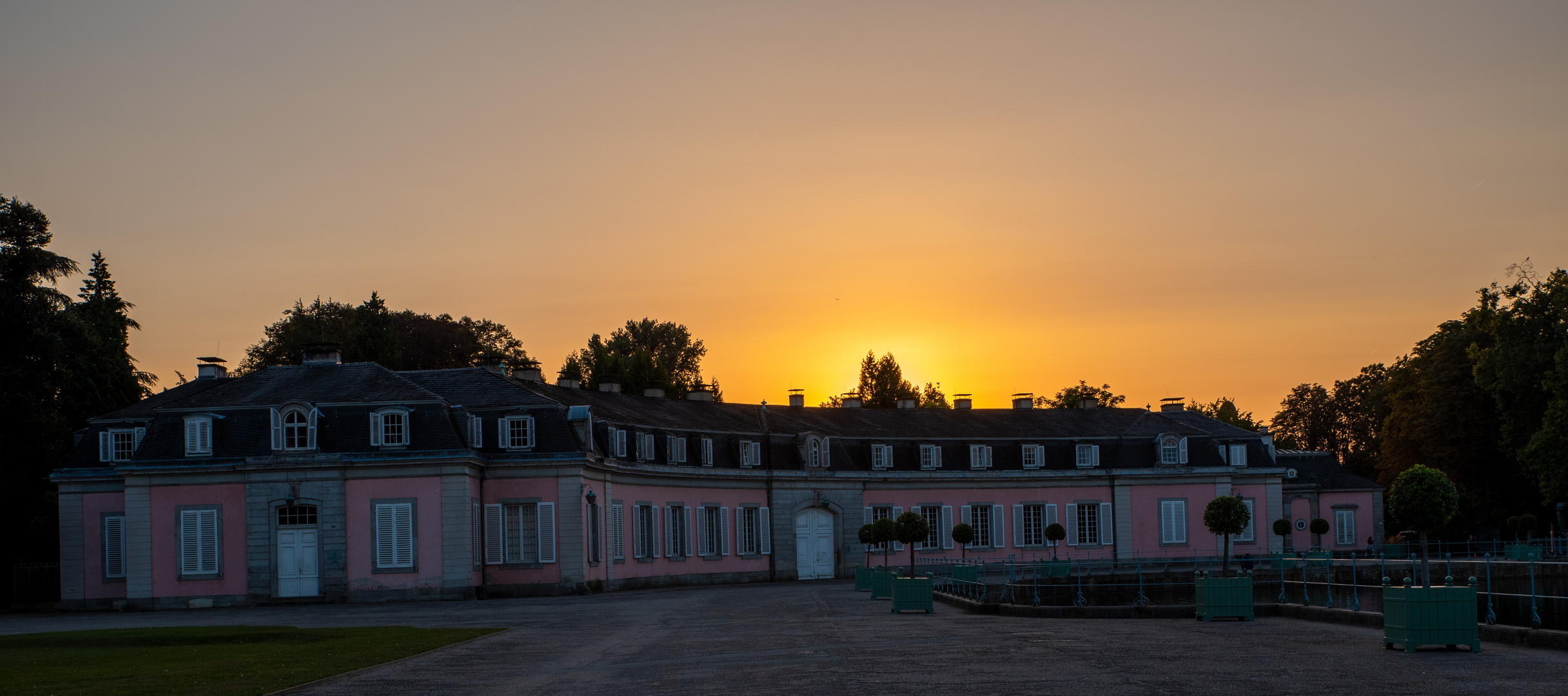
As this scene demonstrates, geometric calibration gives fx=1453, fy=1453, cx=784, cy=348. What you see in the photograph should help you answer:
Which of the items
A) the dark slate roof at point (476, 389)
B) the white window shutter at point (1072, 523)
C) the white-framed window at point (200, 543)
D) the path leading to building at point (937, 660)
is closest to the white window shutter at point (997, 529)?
the white window shutter at point (1072, 523)

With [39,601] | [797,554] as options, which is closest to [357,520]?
[39,601]

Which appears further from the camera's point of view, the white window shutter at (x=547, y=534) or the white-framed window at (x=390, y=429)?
the white window shutter at (x=547, y=534)

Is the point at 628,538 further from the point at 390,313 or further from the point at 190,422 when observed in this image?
the point at 390,313

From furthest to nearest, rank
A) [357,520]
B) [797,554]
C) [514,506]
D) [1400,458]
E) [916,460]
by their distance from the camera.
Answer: [1400,458]
[916,460]
[797,554]
[514,506]
[357,520]

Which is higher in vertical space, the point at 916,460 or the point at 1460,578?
the point at 916,460

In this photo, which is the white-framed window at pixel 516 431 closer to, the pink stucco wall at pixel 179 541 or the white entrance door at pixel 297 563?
the white entrance door at pixel 297 563

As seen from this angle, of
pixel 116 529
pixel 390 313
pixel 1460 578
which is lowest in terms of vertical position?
pixel 1460 578

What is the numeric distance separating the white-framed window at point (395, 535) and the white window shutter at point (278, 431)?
10.9 feet

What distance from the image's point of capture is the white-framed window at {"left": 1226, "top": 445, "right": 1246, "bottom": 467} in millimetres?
64062

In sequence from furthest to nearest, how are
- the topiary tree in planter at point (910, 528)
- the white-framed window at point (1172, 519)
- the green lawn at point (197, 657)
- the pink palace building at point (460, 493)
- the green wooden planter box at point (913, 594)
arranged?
the white-framed window at point (1172, 519) < the pink palace building at point (460, 493) < the topiary tree in planter at point (910, 528) < the green wooden planter box at point (913, 594) < the green lawn at point (197, 657)

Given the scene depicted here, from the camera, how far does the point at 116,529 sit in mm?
46625

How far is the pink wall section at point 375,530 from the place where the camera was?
42625 millimetres

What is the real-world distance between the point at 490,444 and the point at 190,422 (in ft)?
29.2

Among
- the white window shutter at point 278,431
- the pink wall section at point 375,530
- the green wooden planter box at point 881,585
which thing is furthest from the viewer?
the white window shutter at point 278,431
